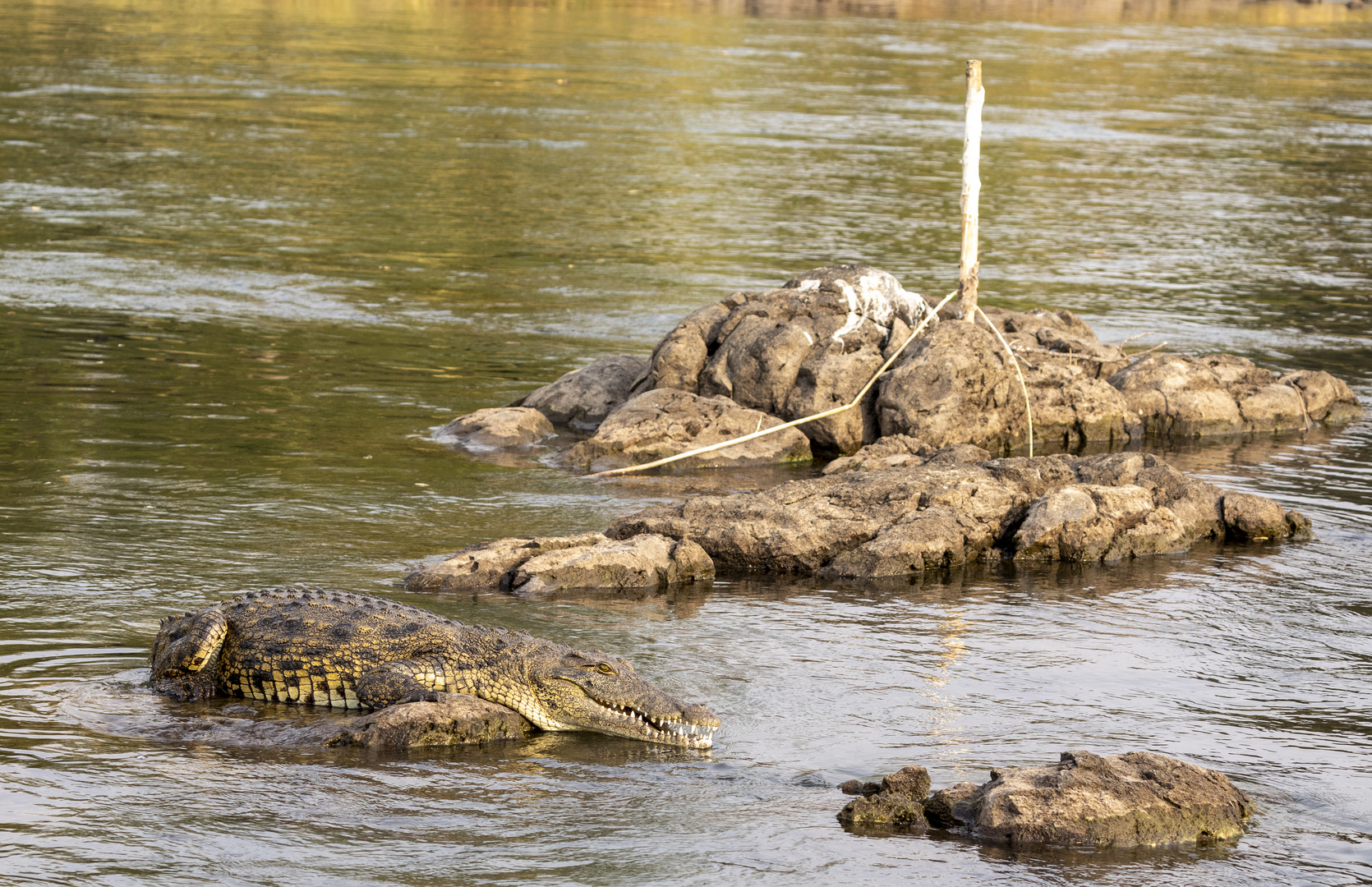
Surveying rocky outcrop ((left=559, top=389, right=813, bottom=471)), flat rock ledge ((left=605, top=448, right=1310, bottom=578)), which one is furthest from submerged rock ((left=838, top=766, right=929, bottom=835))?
rocky outcrop ((left=559, top=389, right=813, bottom=471))

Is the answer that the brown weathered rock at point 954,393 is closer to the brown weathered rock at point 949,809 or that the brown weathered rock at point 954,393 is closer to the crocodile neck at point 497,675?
the crocodile neck at point 497,675

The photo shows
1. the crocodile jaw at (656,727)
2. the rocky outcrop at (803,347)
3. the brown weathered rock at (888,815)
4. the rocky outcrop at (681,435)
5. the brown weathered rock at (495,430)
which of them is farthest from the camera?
the rocky outcrop at (803,347)

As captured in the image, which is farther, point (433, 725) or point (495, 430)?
point (495, 430)

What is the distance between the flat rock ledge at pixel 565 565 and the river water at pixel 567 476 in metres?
0.24

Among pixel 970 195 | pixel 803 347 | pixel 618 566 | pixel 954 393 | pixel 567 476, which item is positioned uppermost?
pixel 970 195

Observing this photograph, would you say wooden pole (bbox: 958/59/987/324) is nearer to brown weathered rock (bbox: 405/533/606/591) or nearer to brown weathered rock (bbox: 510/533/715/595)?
brown weathered rock (bbox: 510/533/715/595)

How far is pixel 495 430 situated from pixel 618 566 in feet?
15.4

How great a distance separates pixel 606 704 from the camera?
364 inches

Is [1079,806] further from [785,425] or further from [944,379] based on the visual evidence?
[944,379]

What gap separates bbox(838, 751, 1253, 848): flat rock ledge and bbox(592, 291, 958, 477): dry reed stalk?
23.8 ft

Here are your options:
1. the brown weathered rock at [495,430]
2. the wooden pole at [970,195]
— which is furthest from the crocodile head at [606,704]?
the wooden pole at [970,195]

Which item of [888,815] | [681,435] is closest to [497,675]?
[888,815]

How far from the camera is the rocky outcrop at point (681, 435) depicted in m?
16.0

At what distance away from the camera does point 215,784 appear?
8.34 m
